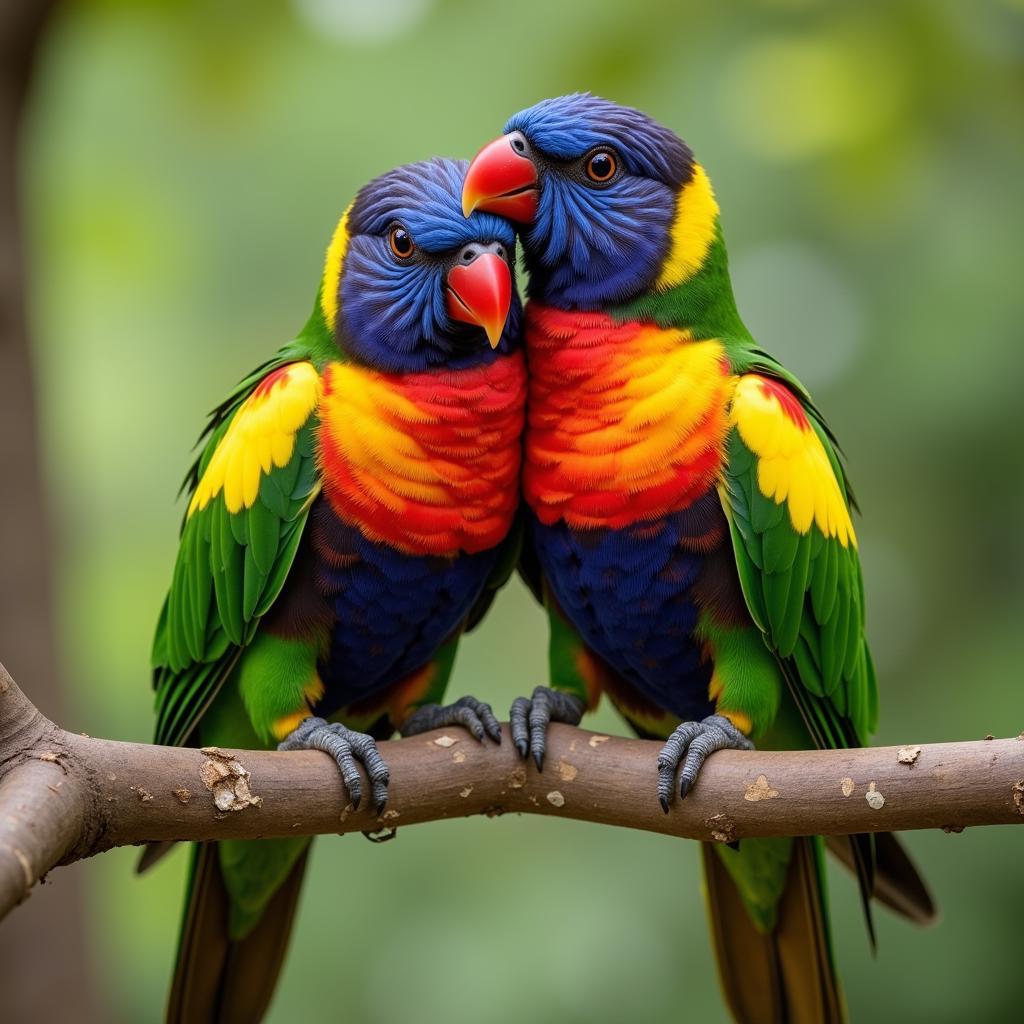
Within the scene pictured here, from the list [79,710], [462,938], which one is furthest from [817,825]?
[79,710]

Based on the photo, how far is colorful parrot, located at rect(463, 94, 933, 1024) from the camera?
9.20 ft

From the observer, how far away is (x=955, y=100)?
A: 4.23m

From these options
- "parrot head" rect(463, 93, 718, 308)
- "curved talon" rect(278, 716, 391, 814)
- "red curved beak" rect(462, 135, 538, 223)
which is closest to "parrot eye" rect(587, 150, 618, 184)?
"parrot head" rect(463, 93, 718, 308)

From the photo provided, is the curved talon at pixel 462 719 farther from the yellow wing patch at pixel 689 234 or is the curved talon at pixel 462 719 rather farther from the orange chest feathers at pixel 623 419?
the yellow wing patch at pixel 689 234

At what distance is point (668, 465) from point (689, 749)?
2.15 ft

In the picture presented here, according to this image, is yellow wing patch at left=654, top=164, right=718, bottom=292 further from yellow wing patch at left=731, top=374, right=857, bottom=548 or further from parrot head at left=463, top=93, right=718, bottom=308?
yellow wing patch at left=731, top=374, right=857, bottom=548

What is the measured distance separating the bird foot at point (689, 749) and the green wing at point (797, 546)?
9.4 inches

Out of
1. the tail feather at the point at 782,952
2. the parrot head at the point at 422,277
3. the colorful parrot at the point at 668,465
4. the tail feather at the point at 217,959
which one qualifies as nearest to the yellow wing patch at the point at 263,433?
the parrot head at the point at 422,277

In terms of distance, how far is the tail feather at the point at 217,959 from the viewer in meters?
3.15

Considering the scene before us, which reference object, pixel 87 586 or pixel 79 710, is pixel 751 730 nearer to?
pixel 79 710

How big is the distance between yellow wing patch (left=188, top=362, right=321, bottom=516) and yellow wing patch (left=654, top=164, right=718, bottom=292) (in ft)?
2.99

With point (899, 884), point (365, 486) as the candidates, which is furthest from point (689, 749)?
point (365, 486)

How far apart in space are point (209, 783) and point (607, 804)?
3.00 feet

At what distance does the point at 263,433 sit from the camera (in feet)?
9.47
